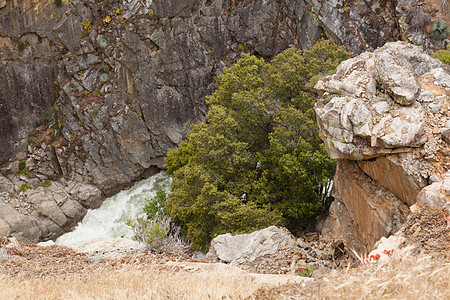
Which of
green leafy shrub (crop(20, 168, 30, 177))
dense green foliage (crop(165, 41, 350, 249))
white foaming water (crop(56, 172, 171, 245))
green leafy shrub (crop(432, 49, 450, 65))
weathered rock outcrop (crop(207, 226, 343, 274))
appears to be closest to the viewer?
weathered rock outcrop (crop(207, 226, 343, 274))

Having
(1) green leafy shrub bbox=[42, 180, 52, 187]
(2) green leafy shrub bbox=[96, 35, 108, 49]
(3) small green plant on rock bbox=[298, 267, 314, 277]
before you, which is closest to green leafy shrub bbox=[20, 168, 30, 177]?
(1) green leafy shrub bbox=[42, 180, 52, 187]

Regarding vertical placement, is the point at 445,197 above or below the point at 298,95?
below

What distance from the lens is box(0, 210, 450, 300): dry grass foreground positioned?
4.46 meters

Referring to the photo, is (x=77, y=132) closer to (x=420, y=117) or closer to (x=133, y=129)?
(x=133, y=129)

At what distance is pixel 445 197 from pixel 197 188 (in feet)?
38.3

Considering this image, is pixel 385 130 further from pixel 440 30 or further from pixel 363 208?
pixel 440 30

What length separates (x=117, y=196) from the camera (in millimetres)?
27906

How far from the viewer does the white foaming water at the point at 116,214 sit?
25250mm

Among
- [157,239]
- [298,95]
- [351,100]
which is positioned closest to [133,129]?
[298,95]

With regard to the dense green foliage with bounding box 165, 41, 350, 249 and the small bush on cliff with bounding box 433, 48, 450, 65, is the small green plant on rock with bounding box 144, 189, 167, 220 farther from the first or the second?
the small bush on cliff with bounding box 433, 48, 450, 65

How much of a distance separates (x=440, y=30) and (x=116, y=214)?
2513cm

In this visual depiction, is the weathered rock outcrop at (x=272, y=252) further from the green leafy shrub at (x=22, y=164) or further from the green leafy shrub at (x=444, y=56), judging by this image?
the green leafy shrub at (x=22, y=164)

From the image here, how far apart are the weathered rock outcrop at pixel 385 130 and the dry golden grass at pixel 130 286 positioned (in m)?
5.18

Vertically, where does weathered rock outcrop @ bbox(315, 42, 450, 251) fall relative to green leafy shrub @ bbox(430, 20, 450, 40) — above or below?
below
